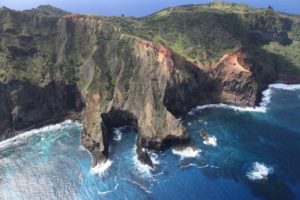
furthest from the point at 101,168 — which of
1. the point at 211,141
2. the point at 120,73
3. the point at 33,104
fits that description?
the point at 120,73

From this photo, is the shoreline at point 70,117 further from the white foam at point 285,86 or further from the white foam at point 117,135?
the white foam at point 117,135

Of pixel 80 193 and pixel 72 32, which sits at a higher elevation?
pixel 72 32

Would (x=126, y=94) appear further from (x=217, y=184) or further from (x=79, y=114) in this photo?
(x=217, y=184)

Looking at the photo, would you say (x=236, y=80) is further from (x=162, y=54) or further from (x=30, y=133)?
(x=30, y=133)

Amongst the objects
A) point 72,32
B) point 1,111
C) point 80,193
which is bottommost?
point 80,193

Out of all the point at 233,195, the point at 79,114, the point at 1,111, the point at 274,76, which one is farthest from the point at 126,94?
the point at 274,76

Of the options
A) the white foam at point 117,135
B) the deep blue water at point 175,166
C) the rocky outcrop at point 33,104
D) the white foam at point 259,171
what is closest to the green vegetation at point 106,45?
the rocky outcrop at point 33,104
